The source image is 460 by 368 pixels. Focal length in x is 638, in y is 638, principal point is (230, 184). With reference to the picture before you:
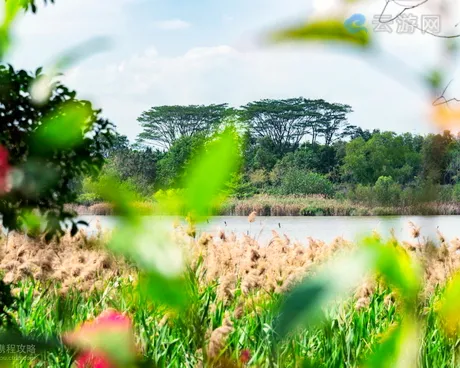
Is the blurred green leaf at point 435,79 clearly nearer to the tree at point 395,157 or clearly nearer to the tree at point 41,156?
the tree at point 395,157

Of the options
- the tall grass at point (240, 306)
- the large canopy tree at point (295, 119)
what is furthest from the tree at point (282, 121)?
the tall grass at point (240, 306)

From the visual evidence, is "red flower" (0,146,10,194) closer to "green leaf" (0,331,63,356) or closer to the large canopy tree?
"green leaf" (0,331,63,356)

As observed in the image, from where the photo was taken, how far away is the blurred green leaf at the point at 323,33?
302 millimetres

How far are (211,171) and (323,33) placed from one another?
0.09 metres

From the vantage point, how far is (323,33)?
0.99 ft

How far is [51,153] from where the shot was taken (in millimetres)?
1904

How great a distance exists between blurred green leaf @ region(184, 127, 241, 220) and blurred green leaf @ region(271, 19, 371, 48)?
61mm

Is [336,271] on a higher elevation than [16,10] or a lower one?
lower

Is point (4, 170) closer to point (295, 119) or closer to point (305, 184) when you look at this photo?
point (305, 184)

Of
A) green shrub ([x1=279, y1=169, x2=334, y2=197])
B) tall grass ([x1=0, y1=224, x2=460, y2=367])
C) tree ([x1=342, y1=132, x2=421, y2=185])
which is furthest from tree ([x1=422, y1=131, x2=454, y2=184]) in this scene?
green shrub ([x1=279, y1=169, x2=334, y2=197])

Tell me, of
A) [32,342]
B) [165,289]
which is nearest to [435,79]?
[165,289]

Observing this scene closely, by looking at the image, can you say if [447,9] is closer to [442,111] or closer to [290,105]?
[442,111]

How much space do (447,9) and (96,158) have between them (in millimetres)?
1764

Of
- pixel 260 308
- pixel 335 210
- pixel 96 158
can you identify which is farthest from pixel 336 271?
pixel 335 210
